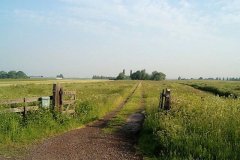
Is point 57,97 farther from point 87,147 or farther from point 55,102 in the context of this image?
point 87,147

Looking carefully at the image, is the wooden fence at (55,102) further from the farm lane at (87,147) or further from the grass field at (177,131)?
the farm lane at (87,147)

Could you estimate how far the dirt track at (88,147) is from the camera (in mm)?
11445

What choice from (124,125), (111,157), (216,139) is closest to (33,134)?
(111,157)

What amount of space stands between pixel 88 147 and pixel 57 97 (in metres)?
5.48

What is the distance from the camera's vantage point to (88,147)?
42.4 ft

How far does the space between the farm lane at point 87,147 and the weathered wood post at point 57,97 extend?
5.97 feet

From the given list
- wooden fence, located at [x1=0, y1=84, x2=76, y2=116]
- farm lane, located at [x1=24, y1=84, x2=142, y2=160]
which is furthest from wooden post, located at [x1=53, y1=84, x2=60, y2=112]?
farm lane, located at [x1=24, y1=84, x2=142, y2=160]

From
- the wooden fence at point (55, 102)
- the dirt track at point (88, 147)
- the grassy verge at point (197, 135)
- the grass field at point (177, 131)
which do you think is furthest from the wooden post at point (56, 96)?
the grassy verge at point (197, 135)

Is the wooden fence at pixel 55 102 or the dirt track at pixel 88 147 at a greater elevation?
the wooden fence at pixel 55 102

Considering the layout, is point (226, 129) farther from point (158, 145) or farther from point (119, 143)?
point (119, 143)

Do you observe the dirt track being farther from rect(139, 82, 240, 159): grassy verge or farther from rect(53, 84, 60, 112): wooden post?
rect(53, 84, 60, 112): wooden post

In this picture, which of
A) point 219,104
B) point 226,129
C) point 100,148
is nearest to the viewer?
point 226,129

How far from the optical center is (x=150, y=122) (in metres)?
16.2

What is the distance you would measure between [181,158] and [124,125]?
885cm
